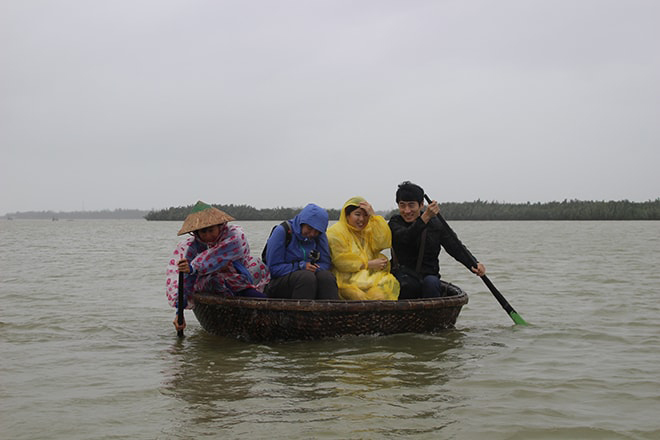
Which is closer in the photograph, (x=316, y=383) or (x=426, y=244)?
(x=316, y=383)

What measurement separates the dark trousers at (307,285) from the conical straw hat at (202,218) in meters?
0.72

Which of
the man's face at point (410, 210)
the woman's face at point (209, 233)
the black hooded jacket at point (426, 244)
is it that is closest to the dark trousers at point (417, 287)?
the black hooded jacket at point (426, 244)

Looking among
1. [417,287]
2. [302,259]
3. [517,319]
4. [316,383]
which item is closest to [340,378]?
[316,383]

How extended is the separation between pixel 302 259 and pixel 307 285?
30 centimetres

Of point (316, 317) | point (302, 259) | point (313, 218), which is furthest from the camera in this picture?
point (302, 259)

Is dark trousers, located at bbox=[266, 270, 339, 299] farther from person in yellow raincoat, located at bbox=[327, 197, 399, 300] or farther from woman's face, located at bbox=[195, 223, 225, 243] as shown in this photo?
woman's face, located at bbox=[195, 223, 225, 243]

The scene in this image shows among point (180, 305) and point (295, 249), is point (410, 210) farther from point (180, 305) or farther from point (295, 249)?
point (180, 305)

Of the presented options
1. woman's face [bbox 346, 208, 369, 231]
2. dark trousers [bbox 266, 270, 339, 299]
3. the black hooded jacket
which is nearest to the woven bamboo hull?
dark trousers [bbox 266, 270, 339, 299]

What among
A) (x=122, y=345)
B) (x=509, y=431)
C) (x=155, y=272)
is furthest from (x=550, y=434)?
(x=155, y=272)

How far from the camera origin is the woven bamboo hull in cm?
553

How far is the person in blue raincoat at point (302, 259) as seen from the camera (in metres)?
5.76

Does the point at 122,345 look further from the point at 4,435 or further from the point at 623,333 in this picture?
the point at 623,333

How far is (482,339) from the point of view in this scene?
613 centimetres

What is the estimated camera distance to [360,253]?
20.1 ft
